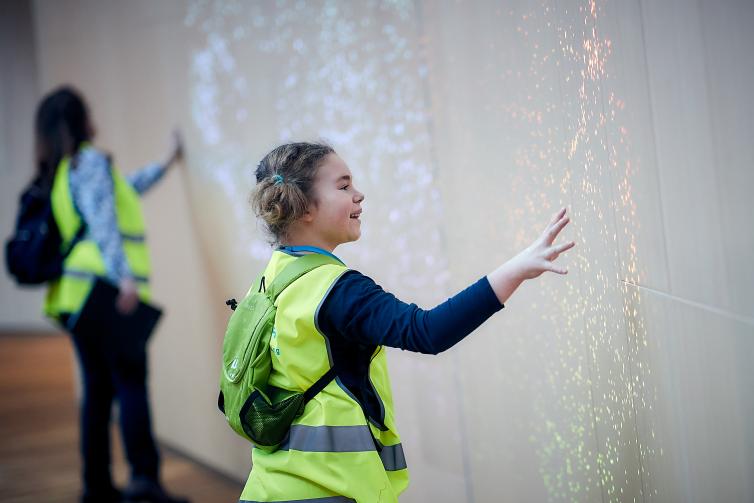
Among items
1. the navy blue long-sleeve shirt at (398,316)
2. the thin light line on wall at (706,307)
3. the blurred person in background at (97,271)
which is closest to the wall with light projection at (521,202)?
the thin light line on wall at (706,307)

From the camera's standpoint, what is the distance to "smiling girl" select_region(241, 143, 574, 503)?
1118mm

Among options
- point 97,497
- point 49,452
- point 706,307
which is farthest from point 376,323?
point 49,452

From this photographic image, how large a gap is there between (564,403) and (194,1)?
219 cm

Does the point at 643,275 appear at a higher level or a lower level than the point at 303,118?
lower

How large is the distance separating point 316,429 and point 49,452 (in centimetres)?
288

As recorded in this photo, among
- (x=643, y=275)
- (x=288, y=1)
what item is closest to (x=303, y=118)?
(x=288, y=1)

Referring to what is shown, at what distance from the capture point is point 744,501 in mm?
952

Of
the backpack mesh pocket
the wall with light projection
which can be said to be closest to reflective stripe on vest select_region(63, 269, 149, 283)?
the wall with light projection

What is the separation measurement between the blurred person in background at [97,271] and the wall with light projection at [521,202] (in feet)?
1.19

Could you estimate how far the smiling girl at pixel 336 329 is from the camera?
112 cm

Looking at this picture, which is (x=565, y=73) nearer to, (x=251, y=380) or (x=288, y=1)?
(x=251, y=380)

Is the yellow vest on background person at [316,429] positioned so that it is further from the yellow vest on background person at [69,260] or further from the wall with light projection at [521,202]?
the yellow vest on background person at [69,260]

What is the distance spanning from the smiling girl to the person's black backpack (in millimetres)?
1614

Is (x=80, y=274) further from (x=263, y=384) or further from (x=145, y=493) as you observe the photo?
(x=263, y=384)
